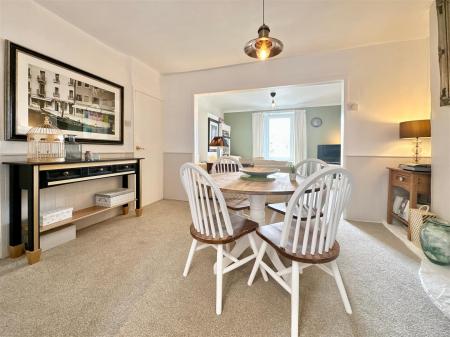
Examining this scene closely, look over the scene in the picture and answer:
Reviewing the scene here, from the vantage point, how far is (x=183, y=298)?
1.37 m

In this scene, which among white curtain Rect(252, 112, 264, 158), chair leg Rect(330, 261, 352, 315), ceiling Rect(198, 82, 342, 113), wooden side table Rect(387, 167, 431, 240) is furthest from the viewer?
white curtain Rect(252, 112, 264, 158)

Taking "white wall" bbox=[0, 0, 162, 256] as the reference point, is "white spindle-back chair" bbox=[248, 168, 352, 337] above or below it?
below

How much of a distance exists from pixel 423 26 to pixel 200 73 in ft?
9.92

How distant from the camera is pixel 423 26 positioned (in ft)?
7.79

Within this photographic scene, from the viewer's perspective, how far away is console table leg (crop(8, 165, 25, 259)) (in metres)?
1.84

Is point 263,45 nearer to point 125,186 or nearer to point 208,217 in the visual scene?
point 208,217

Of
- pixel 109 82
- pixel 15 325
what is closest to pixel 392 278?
pixel 15 325

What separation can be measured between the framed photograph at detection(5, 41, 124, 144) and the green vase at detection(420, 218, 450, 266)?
3.56 metres

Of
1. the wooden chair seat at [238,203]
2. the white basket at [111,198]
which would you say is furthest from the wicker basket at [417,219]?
the white basket at [111,198]

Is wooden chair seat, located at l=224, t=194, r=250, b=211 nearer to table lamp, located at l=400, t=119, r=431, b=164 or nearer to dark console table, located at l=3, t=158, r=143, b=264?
dark console table, located at l=3, t=158, r=143, b=264

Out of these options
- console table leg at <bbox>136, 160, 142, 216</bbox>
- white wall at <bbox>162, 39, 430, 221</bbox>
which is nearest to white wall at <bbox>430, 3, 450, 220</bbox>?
white wall at <bbox>162, 39, 430, 221</bbox>

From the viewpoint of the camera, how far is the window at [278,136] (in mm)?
6699

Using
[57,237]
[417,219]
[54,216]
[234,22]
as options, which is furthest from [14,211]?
[417,219]

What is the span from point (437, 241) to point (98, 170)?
10.6ft
